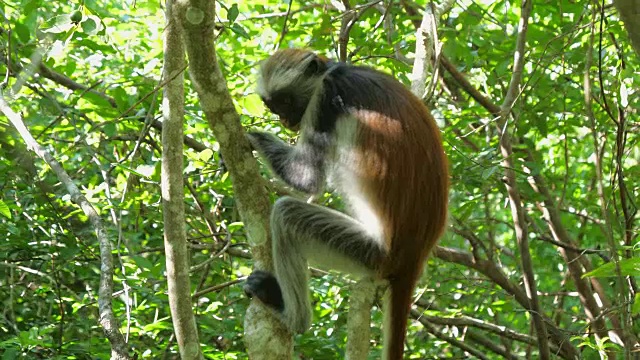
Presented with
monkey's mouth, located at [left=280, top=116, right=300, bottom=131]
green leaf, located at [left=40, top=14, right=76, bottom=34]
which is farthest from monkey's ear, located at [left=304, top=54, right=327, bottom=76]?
green leaf, located at [left=40, top=14, right=76, bottom=34]

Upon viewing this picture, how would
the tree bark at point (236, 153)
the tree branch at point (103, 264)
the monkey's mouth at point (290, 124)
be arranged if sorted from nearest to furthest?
the tree branch at point (103, 264)
the tree bark at point (236, 153)
the monkey's mouth at point (290, 124)

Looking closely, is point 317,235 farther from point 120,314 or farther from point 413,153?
point 120,314

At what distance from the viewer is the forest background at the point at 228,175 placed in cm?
377

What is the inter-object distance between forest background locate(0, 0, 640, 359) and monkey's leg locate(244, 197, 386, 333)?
0.21 meters

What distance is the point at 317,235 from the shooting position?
4.39 meters

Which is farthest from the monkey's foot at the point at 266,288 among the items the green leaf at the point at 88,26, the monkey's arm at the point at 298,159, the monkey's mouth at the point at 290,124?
the green leaf at the point at 88,26

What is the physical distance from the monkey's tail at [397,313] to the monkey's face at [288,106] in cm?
116

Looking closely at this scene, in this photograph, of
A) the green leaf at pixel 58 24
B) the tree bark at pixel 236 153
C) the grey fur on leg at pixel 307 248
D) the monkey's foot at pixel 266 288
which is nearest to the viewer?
the tree bark at pixel 236 153

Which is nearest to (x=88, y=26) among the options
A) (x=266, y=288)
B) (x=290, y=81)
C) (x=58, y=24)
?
(x=58, y=24)

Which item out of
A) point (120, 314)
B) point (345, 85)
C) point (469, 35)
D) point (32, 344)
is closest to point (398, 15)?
point (469, 35)

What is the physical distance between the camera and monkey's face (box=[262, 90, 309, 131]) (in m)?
4.69

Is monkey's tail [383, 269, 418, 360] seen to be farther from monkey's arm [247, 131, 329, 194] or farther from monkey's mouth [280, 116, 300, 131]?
monkey's mouth [280, 116, 300, 131]

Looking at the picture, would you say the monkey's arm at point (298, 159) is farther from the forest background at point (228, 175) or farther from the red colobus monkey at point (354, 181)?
the forest background at point (228, 175)

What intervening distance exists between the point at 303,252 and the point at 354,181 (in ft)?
1.59
